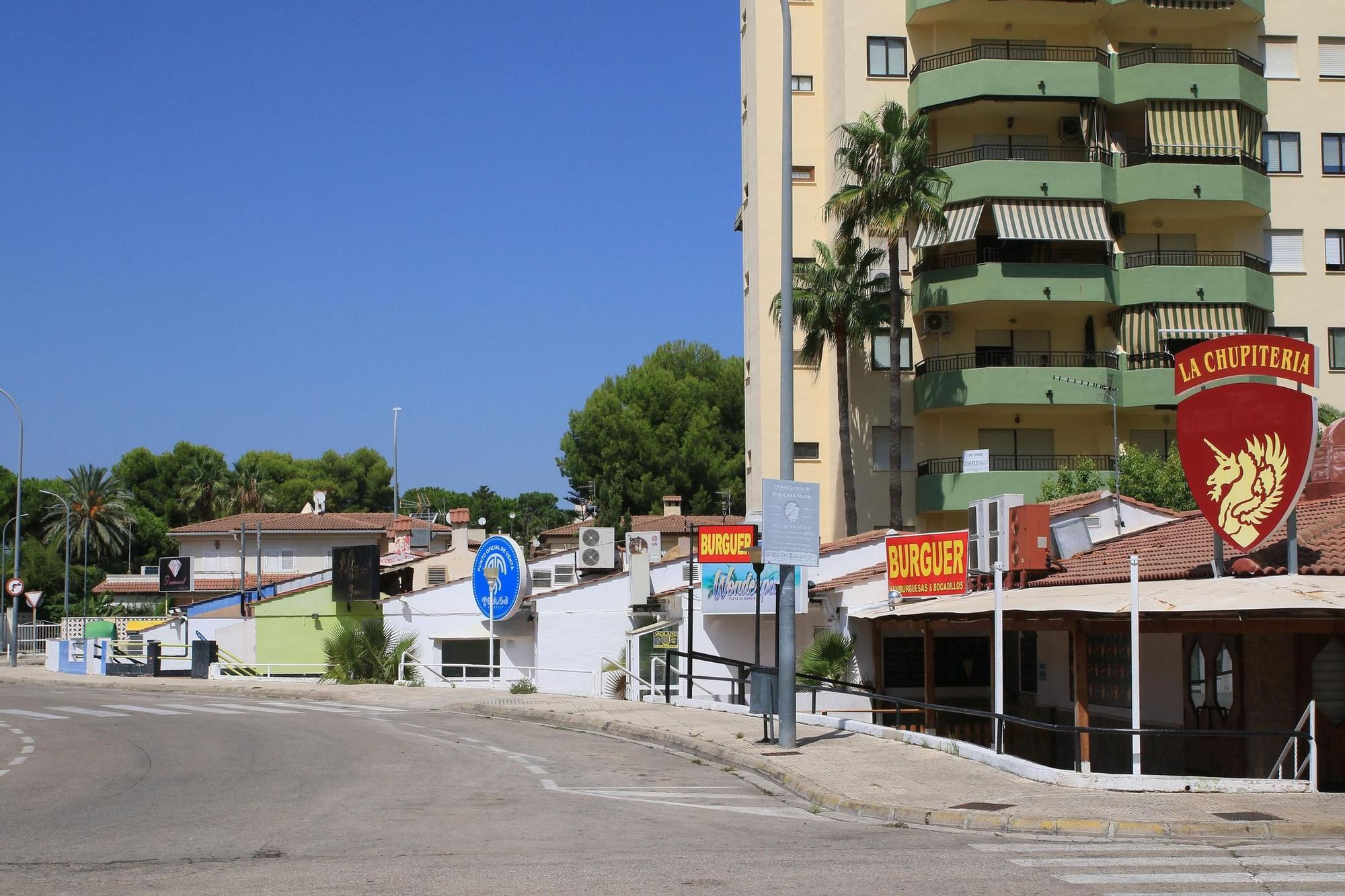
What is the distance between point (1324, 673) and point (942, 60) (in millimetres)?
34930

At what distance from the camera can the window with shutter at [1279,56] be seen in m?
A: 49.2

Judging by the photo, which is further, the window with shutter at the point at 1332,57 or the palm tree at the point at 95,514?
the palm tree at the point at 95,514

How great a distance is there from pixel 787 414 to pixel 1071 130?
3193cm

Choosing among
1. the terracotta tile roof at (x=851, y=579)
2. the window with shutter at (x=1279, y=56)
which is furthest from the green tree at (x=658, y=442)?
the terracotta tile roof at (x=851, y=579)

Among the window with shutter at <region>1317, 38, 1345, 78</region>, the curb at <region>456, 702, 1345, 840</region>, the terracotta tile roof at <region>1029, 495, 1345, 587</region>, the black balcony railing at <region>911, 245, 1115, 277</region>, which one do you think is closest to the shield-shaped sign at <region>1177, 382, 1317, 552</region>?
the terracotta tile roof at <region>1029, 495, 1345, 587</region>

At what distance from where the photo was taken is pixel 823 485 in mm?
49188

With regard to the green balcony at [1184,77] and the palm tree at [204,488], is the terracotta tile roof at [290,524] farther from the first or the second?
the green balcony at [1184,77]

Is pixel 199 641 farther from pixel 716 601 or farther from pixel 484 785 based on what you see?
pixel 484 785

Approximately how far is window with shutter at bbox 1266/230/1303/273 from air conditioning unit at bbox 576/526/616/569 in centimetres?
2592

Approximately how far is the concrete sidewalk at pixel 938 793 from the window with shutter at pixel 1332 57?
125ft

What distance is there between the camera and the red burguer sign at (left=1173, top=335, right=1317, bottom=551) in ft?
51.4

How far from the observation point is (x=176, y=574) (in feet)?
210

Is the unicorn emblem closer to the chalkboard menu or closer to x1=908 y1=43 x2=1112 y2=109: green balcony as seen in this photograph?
the chalkboard menu

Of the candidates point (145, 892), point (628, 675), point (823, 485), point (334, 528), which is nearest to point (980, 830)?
point (145, 892)
